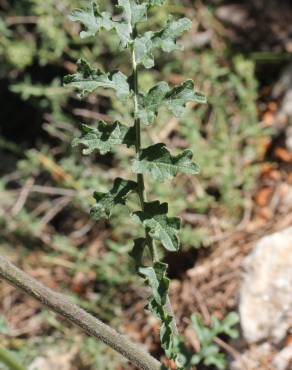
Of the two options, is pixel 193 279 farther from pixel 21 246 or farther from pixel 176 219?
pixel 176 219

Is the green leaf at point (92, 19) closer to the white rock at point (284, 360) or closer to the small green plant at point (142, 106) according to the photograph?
the small green plant at point (142, 106)

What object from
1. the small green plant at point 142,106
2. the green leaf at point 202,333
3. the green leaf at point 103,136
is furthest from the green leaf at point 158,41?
the green leaf at point 202,333

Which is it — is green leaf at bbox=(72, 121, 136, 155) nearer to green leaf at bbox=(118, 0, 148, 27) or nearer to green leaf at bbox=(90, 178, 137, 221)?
green leaf at bbox=(90, 178, 137, 221)

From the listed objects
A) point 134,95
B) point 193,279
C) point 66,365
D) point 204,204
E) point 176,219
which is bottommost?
point 66,365

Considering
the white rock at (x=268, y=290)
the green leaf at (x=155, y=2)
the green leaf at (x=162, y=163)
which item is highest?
the green leaf at (x=155, y=2)

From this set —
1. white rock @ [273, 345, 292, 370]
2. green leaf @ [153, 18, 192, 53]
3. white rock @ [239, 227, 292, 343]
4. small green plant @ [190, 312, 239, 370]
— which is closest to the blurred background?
white rock @ [239, 227, 292, 343]

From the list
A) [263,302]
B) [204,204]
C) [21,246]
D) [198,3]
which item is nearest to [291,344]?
[263,302]

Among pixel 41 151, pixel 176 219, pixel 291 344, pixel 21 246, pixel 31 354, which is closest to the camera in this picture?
pixel 176 219
